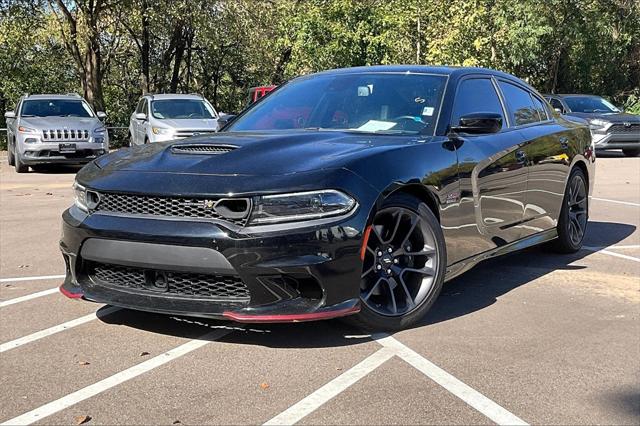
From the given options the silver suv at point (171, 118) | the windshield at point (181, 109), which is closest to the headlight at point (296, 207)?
the silver suv at point (171, 118)

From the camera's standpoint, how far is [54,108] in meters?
16.3

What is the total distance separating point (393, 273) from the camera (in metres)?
4.37

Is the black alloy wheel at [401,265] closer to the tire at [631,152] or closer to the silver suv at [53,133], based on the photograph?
the silver suv at [53,133]

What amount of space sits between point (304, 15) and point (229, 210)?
82.1ft

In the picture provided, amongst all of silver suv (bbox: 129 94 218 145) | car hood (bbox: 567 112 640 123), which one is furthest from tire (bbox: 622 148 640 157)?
silver suv (bbox: 129 94 218 145)

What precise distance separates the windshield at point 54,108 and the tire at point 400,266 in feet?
44.3

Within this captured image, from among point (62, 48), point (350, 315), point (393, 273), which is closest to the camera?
point (350, 315)

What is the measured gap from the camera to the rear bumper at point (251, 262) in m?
3.69

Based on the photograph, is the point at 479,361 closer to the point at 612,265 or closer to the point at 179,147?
the point at 179,147

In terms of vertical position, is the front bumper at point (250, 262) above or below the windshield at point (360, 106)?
below

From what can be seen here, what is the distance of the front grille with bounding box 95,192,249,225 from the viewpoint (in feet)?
12.4

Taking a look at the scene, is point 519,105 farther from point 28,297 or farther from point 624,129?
point 624,129

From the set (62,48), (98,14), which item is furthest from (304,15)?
(62,48)

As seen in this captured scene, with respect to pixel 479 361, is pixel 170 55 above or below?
above
